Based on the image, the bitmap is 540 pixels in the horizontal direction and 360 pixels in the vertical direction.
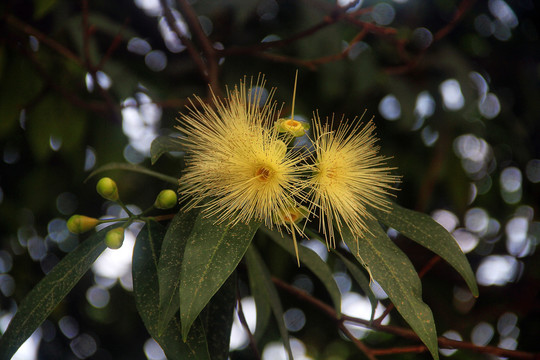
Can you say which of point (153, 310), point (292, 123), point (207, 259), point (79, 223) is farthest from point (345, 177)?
point (79, 223)

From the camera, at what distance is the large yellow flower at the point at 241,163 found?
0.97 metres

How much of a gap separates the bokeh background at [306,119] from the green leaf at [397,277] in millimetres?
1025

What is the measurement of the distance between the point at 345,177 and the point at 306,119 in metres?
1.02

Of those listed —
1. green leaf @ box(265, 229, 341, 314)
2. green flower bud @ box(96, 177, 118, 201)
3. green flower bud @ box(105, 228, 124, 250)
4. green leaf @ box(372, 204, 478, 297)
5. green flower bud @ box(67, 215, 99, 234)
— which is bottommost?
green flower bud @ box(105, 228, 124, 250)

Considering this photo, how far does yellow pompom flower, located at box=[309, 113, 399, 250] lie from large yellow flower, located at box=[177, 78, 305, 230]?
0.17ft

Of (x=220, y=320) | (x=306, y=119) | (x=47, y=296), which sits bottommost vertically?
(x=47, y=296)

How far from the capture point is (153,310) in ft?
2.99

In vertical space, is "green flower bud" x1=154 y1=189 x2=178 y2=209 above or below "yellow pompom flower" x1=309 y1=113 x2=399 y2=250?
below

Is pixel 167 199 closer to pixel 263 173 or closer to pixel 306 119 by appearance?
pixel 263 173

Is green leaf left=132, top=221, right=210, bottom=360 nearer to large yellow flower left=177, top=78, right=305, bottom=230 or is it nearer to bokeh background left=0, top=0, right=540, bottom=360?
large yellow flower left=177, top=78, right=305, bottom=230

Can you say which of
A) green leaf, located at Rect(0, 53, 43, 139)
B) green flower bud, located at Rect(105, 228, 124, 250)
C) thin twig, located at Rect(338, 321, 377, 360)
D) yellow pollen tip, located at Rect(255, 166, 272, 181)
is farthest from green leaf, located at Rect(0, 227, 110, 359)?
green leaf, located at Rect(0, 53, 43, 139)

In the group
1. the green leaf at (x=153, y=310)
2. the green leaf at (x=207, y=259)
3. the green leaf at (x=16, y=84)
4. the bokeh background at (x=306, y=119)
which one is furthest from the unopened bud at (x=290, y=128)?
the green leaf at (x=16, y=84)

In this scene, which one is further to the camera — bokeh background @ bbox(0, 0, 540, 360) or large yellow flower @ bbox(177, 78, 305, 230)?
bokeh background @ bbox(0, 0, 540, 360)

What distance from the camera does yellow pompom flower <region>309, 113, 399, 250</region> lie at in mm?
979
